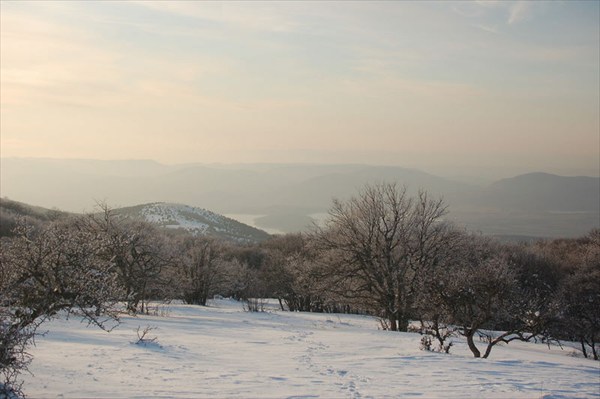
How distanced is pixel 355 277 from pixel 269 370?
17.0 meters

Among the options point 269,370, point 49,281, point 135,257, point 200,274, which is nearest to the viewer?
point 49,281

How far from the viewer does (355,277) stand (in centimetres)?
3039

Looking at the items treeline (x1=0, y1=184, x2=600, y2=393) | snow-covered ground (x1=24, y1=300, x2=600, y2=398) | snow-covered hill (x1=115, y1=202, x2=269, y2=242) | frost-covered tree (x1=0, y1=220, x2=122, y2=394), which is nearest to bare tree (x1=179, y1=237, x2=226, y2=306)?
treeline (x1=0, y1=184, x2=600, y2=393)

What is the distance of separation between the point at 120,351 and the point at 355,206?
64.8ft

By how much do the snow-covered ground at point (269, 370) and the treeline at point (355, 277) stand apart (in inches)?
44.6

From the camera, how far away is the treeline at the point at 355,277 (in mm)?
9391

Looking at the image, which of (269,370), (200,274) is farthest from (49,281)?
(200,274)

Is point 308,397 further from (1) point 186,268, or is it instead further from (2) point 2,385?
(1) point 186,268

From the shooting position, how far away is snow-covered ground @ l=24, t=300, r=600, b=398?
36.0ft

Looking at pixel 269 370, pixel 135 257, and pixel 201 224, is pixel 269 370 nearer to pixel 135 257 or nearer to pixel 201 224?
pixel 135 257

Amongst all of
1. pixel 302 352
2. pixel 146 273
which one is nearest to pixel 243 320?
pixel 146 273

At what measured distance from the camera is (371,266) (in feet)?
98.4

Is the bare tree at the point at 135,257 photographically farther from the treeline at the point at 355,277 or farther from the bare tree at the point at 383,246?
the bare tree at the point at 383,246

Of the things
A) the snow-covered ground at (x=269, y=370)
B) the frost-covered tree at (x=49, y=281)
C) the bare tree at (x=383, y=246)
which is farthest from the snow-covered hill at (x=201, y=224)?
the frost-covered tree at (x=49, y=281)
